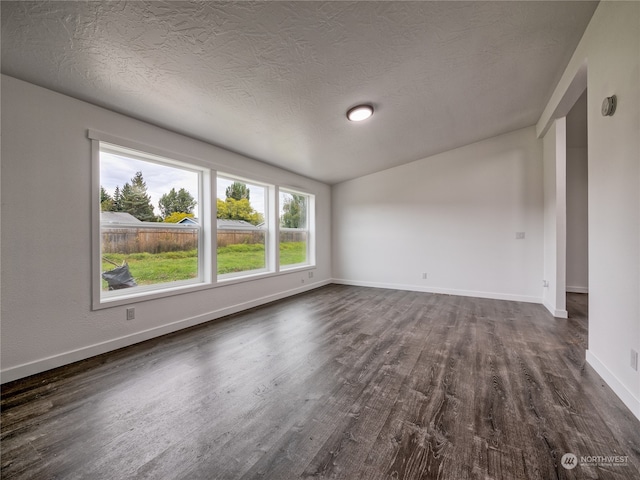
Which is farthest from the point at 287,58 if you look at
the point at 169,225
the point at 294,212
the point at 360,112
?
the point at 294,212

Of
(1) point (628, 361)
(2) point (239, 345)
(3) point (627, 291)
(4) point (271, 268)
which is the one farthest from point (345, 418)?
(4) point (271, 268)

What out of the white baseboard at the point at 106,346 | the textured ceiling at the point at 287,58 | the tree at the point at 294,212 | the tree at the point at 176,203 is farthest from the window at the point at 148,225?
the tree at the point at 294,212

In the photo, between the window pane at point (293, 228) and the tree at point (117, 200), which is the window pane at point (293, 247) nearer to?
the window pane at point (293, 228)

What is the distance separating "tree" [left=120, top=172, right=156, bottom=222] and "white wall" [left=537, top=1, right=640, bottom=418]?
4161 millimetres

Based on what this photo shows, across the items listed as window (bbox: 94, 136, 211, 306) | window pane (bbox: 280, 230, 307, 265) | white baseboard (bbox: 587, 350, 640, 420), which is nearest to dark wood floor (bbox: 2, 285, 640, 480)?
white baseboard (bbox: 587, 350, 640, 420)

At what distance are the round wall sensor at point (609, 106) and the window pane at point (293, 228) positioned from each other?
4099mm

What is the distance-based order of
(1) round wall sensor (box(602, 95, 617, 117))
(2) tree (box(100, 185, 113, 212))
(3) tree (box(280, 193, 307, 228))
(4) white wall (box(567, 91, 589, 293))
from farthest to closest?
(3) tree (box(280, 193, 307, 228)) → (4) white wall (box(567, 91, 589, 293)) → (2) tree (box(100, 185, 113, 212)) → (1) round wall sensor (box(602, 95, 617, 117))

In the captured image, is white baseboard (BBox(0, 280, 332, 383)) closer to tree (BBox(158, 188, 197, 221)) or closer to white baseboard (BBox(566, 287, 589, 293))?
tree (BBox(158, 188, 197, 221))

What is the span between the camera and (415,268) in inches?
206

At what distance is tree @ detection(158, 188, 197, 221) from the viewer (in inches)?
122

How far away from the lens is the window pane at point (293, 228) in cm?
498

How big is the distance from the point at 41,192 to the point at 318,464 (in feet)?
9.47

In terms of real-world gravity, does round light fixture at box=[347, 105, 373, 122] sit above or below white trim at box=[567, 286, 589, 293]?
above

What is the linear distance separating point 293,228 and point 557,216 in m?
4.18
